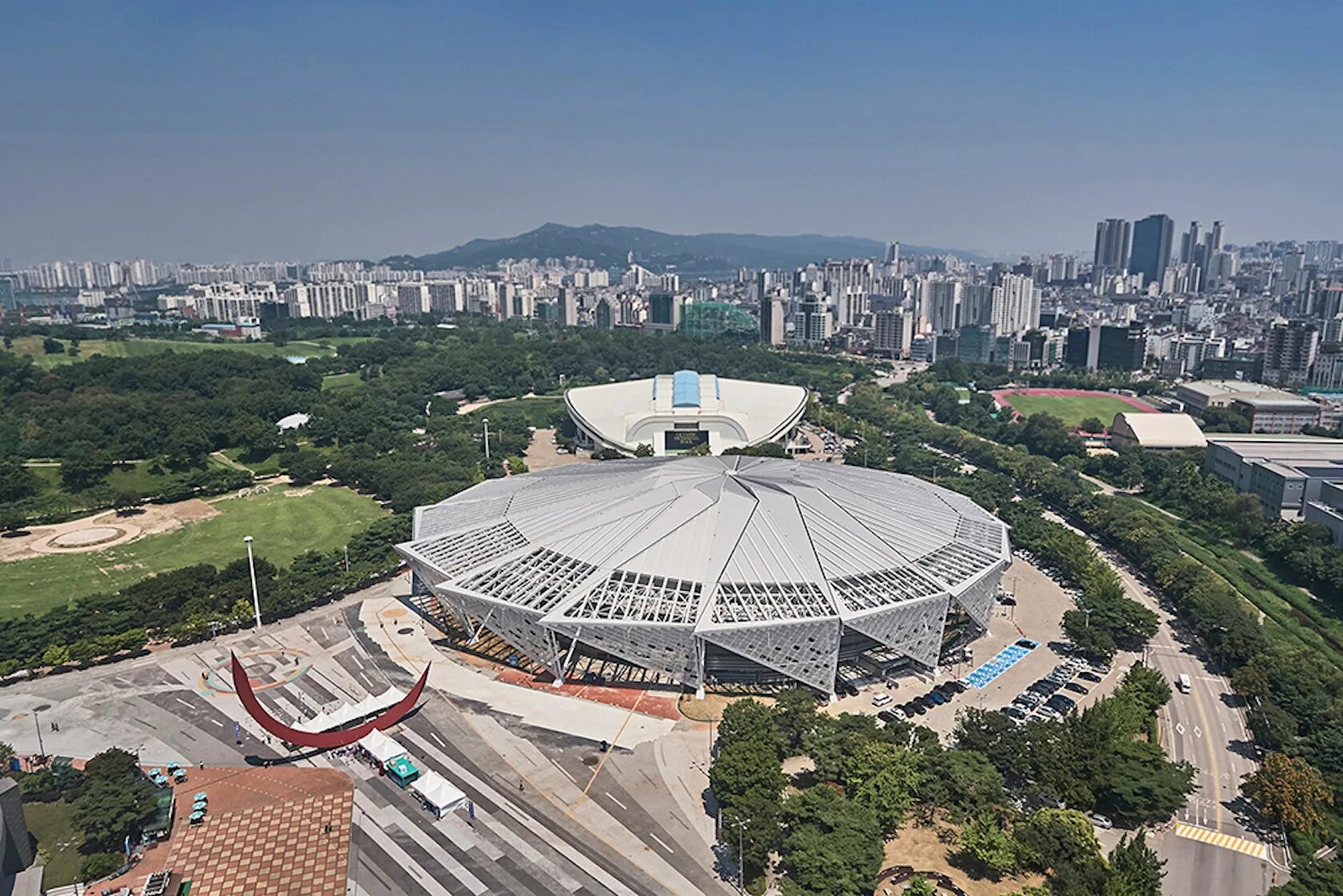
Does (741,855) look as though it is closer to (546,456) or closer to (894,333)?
(546,456)

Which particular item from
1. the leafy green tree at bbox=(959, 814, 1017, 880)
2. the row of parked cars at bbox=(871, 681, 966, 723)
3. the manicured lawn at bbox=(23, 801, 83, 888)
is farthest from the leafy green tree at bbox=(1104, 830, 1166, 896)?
the manicured lawn at bbox=(23, 801, 83, 888)

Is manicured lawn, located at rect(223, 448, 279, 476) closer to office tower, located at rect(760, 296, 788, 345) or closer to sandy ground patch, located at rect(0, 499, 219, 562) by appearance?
sandy ground patch, located at rect(0, 499, 219, 562)

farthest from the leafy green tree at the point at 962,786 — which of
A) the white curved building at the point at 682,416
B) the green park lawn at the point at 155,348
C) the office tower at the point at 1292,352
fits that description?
the green park lawn at the point at 155,348

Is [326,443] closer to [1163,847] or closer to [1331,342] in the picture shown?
[1163,847]

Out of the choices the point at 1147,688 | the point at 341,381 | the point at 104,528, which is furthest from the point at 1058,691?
the point at 341,381

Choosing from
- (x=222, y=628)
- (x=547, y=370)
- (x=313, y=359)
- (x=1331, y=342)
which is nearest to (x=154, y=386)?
(x=313, y=359)

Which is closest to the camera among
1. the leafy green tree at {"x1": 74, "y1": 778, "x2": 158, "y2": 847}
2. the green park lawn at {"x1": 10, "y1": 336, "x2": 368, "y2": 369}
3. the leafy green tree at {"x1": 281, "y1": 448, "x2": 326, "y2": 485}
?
the leafy green tree at {"x1": 74, "y1": 778, "x2": 158, "y2": 847}
